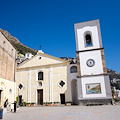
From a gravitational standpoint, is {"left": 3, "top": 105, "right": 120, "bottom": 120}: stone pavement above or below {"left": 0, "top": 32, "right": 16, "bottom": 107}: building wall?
below

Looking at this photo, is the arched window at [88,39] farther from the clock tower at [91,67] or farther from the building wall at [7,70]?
the building wall at [7,70]

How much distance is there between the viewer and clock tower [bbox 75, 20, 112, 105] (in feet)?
66.3

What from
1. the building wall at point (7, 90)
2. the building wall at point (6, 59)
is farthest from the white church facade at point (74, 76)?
the building wall at point (6, 59)

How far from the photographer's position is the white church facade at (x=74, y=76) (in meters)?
20.6

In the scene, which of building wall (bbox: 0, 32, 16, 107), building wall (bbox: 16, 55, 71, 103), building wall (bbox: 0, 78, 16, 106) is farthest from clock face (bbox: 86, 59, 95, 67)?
building wall (bbox: 0, 78, 16, 106)

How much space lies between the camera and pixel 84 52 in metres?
22.7

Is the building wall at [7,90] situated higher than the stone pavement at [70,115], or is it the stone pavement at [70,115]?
the building wall at [7,90]

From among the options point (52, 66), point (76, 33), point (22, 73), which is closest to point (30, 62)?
point (22, 73)

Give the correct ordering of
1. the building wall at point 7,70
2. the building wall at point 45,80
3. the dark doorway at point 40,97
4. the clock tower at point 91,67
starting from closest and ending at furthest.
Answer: the building wall at point 7,70
the clock tower at point 91,67
the building wall at point 45,80
the dark doorway at point 40,97

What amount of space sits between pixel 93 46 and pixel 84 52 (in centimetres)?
178

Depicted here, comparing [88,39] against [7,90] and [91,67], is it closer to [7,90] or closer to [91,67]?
[91,67]

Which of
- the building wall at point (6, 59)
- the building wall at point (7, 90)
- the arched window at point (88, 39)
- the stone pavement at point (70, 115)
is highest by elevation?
the arched window at point (88, 39)

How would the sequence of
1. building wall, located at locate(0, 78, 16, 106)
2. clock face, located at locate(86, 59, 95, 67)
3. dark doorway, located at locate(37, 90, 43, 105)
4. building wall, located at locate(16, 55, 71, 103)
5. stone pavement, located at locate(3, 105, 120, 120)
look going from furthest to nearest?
dark doorway, located at locate(37, 90, 43, 105)
building wall, located at locate(16, 55, 71, 103)
clock face, located at locate(86, 59, 95, 67)
building wall, located at locate(0, 78, 16, 106)
stone pavement, located at locate(3, 105, 120, 120)

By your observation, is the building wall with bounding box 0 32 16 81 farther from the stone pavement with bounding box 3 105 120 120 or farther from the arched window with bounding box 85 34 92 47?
the arched window with bounding box 85 34 92 47
